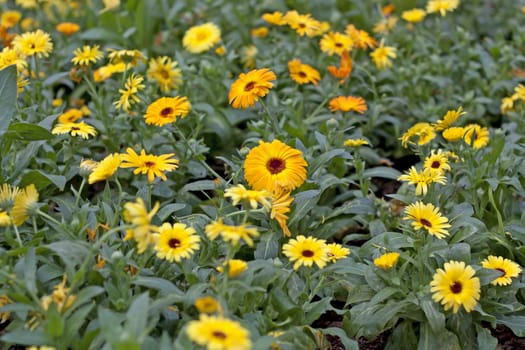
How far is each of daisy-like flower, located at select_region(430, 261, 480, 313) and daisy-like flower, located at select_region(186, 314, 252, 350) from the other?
2.83ft

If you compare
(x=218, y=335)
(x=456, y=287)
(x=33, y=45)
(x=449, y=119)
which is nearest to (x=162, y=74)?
(x=33, y=45)

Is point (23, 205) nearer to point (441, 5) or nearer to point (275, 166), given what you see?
point (275, 166)

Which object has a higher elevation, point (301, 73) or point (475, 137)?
point (301, 73)

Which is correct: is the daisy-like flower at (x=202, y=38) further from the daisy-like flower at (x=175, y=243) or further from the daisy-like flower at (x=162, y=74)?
the daisy-like flower at (x=175, y=243)

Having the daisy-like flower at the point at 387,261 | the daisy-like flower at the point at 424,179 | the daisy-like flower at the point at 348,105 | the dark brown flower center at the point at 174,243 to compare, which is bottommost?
the daisy-like flower at the point at 387,261

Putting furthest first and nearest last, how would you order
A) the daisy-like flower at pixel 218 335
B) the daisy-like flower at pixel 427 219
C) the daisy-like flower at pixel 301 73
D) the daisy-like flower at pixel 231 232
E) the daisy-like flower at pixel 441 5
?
the daisy-like flower at pixel 441 5 → the daisy-like flower at pixel 301 73 → the daisy-like flower at pixel 427 219 → the daisy-like flower at pixel 231 232 → the daisy-like flower at pixel 218 335

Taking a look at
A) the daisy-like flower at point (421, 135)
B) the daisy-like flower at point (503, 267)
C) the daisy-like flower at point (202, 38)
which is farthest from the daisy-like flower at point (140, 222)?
the daisy-like flower at point (202, 38)

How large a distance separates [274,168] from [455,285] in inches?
30.4

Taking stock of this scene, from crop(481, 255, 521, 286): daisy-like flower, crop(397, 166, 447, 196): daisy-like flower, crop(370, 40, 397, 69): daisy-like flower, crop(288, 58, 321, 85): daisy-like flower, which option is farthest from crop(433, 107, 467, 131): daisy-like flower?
crop(370, 40, 397, 69): daisy-like flower

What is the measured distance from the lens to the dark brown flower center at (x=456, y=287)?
2574 mm

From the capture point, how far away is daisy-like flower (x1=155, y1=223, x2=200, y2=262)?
243 cm

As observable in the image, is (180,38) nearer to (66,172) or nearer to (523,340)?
(66,172)

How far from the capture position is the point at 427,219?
2.74 m

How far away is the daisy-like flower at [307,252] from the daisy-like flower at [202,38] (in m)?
2.06
